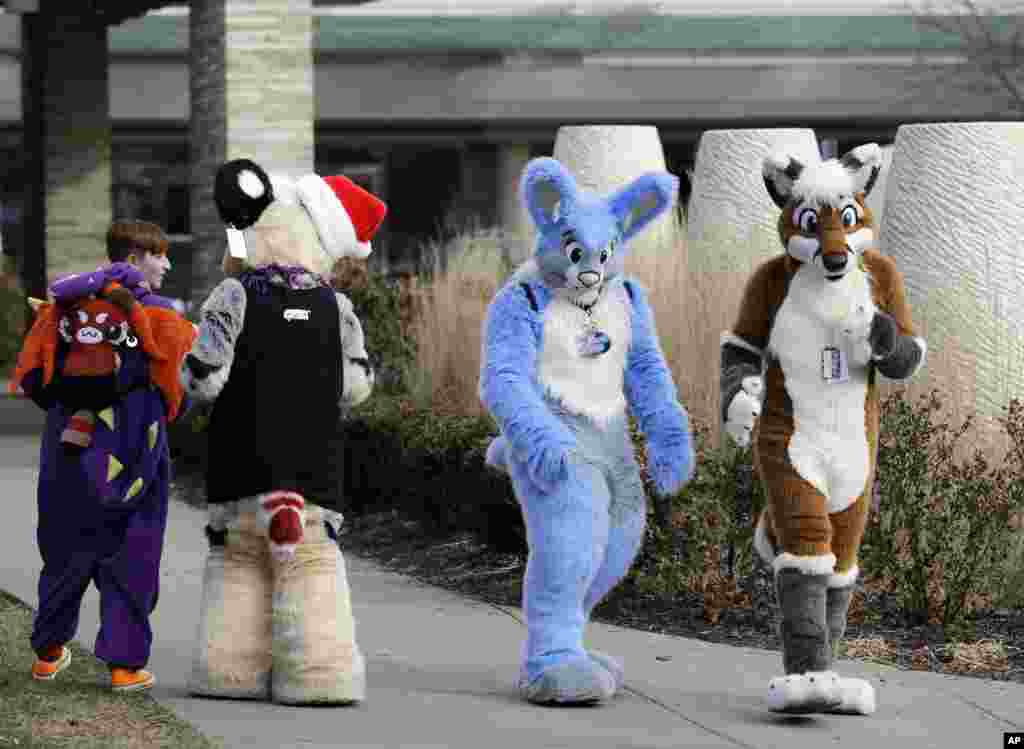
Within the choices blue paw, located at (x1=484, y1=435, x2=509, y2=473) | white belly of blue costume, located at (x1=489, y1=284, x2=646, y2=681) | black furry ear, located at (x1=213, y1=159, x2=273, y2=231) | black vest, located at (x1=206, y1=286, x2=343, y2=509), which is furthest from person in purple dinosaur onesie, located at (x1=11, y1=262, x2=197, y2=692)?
white belly of blue costume, located at (x1=489, y1=284, x2=646, y2=681)

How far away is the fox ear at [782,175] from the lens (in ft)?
20.6

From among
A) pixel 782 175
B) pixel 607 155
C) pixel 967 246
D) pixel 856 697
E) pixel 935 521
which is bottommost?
pixel 856 697

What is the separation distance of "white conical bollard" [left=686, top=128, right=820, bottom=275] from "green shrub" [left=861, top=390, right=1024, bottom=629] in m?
4.15

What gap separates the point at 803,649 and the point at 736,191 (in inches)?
259

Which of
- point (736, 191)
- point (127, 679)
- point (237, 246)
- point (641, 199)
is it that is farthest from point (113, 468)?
point (736, 191)

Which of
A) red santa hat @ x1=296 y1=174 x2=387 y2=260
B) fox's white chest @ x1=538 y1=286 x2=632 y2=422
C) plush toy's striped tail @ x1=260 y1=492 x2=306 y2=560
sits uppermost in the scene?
red santa hat @ x1=296 y1=174 x2=387 y2=260

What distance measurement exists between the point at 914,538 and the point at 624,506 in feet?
5.31

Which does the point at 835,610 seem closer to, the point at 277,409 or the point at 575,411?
the point at 575,411

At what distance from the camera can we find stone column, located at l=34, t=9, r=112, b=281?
67.4 feet

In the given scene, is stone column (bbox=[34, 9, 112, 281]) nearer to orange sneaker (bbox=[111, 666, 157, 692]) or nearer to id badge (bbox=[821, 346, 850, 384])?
orange sneaker (bbox=[111, 666, 157, 692])

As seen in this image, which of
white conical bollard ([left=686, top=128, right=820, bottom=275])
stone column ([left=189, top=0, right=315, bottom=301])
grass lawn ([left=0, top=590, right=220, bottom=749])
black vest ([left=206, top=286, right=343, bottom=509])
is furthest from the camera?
stone column ([left=189, top=0, right=315, bottom=301])

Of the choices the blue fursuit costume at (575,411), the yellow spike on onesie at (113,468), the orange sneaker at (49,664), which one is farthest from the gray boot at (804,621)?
the orange sneaker at (49,664)

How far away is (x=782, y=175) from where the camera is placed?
247 inches

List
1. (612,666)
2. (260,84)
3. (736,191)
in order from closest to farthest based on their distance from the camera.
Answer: (612,666)
(736,191)
(260,84)
